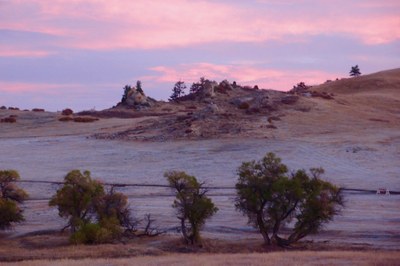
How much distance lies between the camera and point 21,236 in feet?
116

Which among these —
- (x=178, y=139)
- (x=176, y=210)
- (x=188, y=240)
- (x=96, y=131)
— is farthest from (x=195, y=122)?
(x=188, y=240)

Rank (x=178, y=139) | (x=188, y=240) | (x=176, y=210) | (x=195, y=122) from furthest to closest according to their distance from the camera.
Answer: (x=195, y=122)
(x=178, y=139)
(x=176, y=210)
(x=188, y=240)

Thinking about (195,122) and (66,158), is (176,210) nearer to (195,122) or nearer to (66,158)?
(66,158)

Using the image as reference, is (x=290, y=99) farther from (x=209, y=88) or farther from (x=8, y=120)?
(x=8, y=120)

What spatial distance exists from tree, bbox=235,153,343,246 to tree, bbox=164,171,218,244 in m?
1.54

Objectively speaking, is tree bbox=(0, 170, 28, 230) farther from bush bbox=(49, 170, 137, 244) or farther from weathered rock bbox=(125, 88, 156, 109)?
weathered rock bbox=(125, 88, 156, 109)

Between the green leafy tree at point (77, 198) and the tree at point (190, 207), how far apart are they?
146 inches

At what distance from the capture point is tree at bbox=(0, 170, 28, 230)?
36.1 metres

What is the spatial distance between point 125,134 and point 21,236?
1330 inches

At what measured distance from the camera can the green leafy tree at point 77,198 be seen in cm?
3703

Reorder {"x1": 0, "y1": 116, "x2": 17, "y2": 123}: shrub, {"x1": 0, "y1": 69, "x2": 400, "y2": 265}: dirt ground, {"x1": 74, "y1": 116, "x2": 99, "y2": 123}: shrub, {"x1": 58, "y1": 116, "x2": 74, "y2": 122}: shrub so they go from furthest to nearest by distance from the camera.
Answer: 1. {"x1": 58, "y1": 116, "x2": 74, "y2": 122}: shrub
2. {"x1": 0, "y1": 116, "x2": 17, "y2": 123}: shrub
3. {"x1": 74, "y1": 116, "x2": 99, "y2": 123}: shrub
4. {"x1": 0, "y1": 69, "x2": 400, "y2": 265}: dirt ground

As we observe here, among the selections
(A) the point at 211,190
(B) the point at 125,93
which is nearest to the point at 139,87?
(B) the point at 125,93

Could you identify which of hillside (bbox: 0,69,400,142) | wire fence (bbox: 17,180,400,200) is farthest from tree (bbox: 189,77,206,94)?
wire fence (bbox: 17,180,400,200)

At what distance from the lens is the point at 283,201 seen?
116ft
